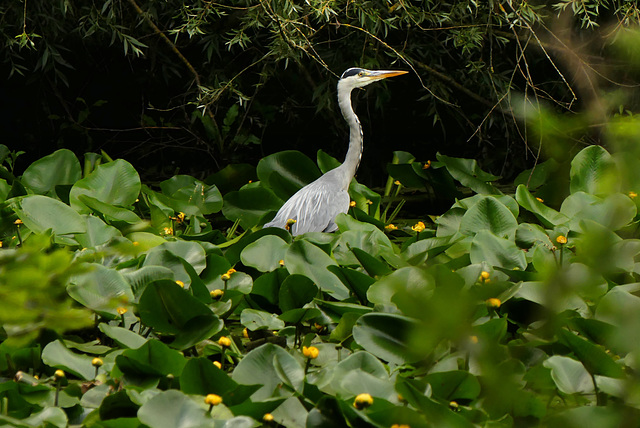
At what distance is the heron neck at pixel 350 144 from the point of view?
3.30 m

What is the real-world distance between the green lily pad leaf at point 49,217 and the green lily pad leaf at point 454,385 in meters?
1.41

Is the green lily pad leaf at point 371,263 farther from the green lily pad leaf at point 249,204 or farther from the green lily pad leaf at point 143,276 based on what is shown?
the green lily pad leaf at point 249,204

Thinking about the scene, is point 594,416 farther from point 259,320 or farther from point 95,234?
point 95,234

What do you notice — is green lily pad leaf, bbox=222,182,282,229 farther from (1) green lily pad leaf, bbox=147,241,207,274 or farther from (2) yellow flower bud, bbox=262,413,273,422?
(2) yellow flower bud, bbox=262,413,273,422

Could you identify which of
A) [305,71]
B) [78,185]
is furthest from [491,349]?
[305,71]

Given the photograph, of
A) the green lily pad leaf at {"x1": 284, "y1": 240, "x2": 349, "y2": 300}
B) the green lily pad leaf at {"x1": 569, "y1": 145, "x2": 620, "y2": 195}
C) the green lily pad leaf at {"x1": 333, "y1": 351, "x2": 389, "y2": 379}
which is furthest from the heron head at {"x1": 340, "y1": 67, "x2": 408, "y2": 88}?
the green lily pad leaf at {"x1": 333, "y1": 351, "x2": 389, "y2": 379}

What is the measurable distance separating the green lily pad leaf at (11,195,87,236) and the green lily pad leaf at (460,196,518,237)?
1.25m

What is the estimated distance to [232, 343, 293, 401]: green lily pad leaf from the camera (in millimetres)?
1516

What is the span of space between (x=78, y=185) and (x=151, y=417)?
1.69 m

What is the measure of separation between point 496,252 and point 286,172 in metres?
1.43

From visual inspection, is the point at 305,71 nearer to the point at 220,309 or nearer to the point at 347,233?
the point at 347,233

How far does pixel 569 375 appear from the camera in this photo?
1.54 metres

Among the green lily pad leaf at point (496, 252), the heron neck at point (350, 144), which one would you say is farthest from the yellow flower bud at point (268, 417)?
the heron neck at point (350, 144)

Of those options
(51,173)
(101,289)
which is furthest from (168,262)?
(51,173)
